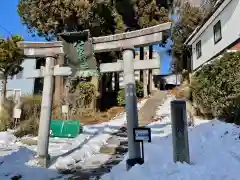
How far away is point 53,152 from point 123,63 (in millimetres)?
4137

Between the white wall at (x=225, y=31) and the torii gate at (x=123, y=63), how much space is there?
8492 millimetres

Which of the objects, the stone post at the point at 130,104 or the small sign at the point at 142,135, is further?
the stone post at the point at 130,104

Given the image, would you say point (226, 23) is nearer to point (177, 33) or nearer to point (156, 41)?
point (156, 41)

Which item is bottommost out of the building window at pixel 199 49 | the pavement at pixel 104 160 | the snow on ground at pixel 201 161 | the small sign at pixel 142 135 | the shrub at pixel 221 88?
the pavement at pixel 104 160

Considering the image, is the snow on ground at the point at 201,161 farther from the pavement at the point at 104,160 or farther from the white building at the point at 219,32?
the white building at the point at 219,32

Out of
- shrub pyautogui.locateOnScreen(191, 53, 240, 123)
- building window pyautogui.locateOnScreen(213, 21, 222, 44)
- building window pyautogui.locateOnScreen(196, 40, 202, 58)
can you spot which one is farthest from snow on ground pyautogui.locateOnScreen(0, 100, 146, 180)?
building window pyautogui.locateOnScreen(196, 40, 202, 58)

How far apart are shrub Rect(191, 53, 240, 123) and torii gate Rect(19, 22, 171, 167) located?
377cm

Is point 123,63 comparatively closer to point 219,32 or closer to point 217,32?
point 219,32

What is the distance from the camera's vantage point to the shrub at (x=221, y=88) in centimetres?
974

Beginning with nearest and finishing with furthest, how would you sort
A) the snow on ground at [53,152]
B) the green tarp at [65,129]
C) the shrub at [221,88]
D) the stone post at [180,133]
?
the stone post at [180,133] < the snow on ground at [53,152] < the shrub at [221,88] < the green tarp at [65,129]

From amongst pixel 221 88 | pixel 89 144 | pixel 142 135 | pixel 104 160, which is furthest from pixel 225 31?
pixel 142 135

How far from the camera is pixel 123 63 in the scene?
292 inches

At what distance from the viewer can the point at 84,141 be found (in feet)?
35.3

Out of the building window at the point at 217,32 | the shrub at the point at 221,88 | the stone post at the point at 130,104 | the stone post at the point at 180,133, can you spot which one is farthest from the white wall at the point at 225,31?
the stone post at the point at 180,133
